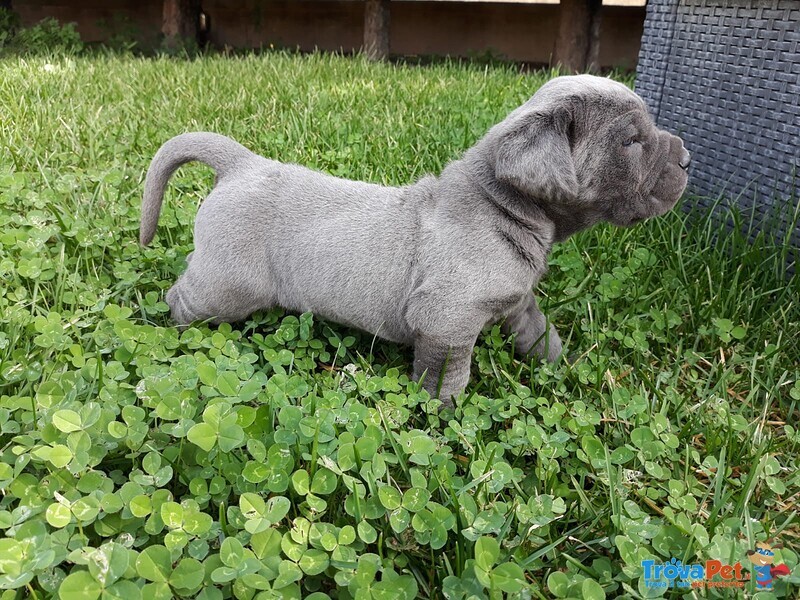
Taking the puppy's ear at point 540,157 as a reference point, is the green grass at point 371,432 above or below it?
below

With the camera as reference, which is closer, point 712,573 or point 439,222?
point 712,573

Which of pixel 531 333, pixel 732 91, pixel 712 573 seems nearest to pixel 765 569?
pixel 712 573

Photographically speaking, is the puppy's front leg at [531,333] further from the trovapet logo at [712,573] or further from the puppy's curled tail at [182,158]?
the puppy's curled tail at [182,158]

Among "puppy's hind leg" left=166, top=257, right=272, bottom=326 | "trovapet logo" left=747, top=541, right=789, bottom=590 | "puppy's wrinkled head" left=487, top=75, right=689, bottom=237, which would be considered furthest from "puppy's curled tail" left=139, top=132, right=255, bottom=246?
"trovapet logo" left=747, top=541, right=789, bottom=590

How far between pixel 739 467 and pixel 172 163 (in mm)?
2204

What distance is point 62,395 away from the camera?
1871 mm

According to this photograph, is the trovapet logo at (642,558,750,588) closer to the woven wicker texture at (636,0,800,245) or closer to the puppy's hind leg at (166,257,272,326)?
the puppy's hind leg at (166,257,272,326)

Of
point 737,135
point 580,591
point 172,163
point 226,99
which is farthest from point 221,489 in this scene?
point 226,99

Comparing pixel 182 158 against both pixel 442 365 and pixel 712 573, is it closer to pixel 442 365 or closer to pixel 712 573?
pixel 442 365

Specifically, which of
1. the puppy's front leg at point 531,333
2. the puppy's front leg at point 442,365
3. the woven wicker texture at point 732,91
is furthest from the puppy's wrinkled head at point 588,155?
the woven wicker texture at point 732,91

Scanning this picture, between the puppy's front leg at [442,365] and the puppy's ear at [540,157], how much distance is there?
534 millimetres

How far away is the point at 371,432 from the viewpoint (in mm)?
1808

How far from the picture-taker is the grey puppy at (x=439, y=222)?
195 centimetres

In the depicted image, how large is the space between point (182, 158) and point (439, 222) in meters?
1.04
